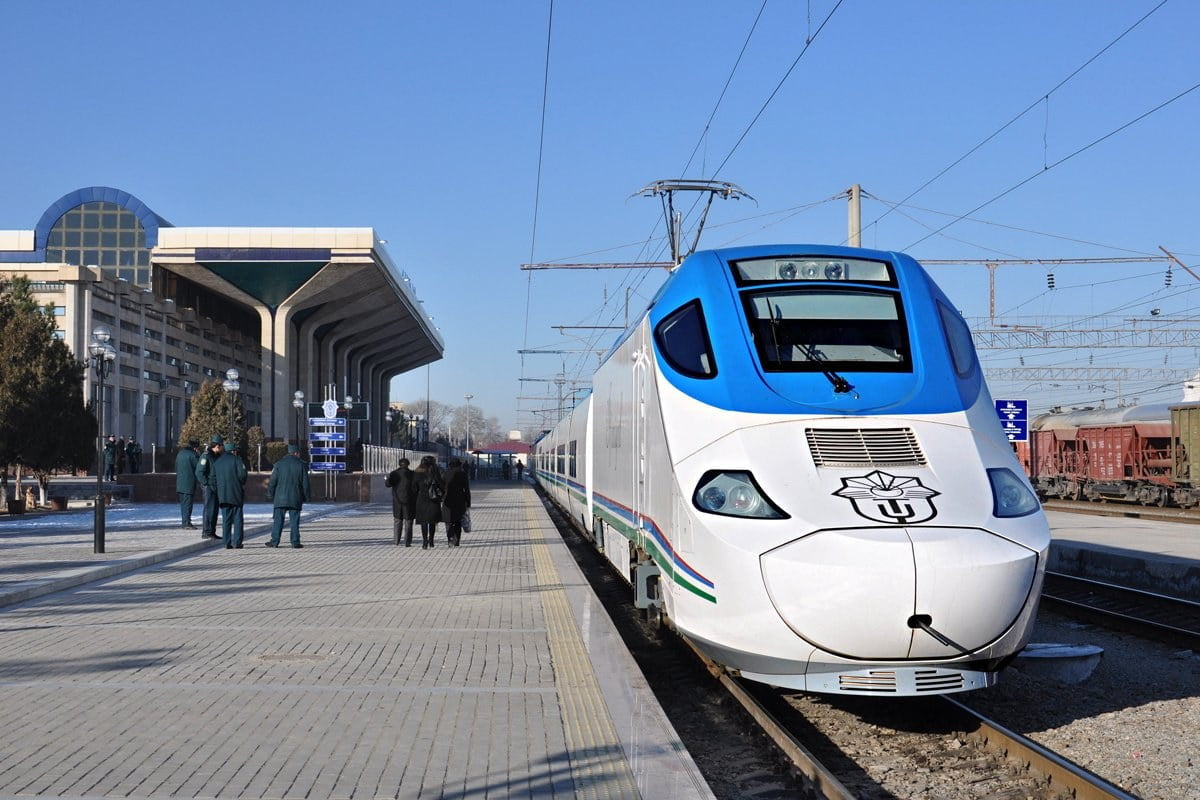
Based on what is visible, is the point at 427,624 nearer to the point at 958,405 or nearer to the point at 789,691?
the point at 789,691

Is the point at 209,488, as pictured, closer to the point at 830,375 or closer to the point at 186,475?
the point at 186,475

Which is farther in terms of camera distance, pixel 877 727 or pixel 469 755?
pixel 877 727

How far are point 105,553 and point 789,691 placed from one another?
12.1m

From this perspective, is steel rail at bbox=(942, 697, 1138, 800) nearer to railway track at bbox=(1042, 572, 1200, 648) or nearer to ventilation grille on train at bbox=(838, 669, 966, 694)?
ventilation grille on train at bbox=(838, 669, 966, 694)

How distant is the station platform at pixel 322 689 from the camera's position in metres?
Result: 5.68

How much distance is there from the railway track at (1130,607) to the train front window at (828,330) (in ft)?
16.5

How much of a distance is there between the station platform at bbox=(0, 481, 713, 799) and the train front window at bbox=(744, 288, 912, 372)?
2356 mm

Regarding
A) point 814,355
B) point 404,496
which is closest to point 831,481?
point 814,355

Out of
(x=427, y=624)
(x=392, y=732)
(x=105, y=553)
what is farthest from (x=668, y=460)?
(x=105, y=553)

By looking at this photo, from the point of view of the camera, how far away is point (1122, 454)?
3744 cm

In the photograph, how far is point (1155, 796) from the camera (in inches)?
247

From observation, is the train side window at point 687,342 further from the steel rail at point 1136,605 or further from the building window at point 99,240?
the building window at point 99,240

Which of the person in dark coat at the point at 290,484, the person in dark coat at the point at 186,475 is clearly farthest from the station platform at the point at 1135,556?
the person in dark coat at the point at 186,475

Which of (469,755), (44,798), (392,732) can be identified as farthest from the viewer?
(392,732)
